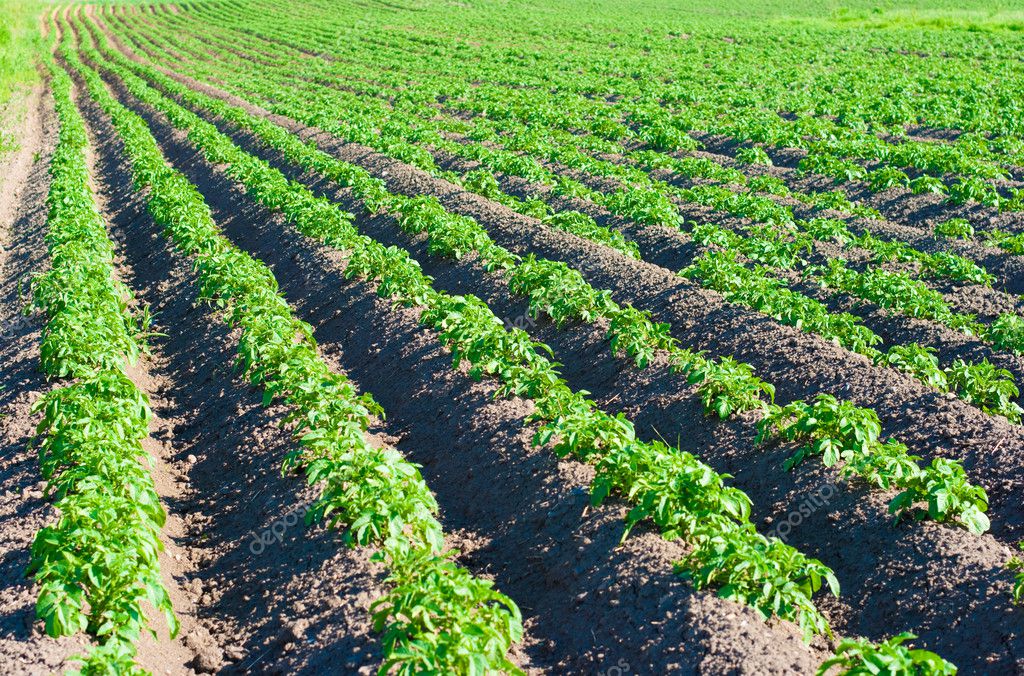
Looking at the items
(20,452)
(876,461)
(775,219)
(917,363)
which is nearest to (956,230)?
(775,219)

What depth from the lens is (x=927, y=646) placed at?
5.42m

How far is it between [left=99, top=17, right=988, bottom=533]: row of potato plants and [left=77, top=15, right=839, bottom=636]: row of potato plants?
2.43 feet

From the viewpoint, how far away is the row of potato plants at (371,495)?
486cm

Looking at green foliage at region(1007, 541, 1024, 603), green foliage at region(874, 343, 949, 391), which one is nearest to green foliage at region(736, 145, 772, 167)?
green foliage at region(874, 343, 949, 391)

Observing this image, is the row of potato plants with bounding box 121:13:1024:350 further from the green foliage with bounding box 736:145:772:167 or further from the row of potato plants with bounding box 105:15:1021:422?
the green foliage with bounding box 736:145:772:167

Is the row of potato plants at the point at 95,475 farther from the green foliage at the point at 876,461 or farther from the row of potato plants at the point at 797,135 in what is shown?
the row of potato plants at the point at 797,135

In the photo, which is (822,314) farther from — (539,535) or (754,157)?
(754,157)

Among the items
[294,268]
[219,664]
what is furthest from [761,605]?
[294,268]

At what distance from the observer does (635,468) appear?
630 cm

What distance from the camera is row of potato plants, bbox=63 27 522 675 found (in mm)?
4855

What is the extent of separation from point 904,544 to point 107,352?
25.9 ft

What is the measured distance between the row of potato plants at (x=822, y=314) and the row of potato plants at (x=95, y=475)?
270 inches

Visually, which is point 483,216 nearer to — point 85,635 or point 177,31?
point 85,635

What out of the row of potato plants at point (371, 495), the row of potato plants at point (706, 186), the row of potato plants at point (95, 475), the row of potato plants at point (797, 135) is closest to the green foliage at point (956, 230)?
the row of potato plants at point (706, 186)
